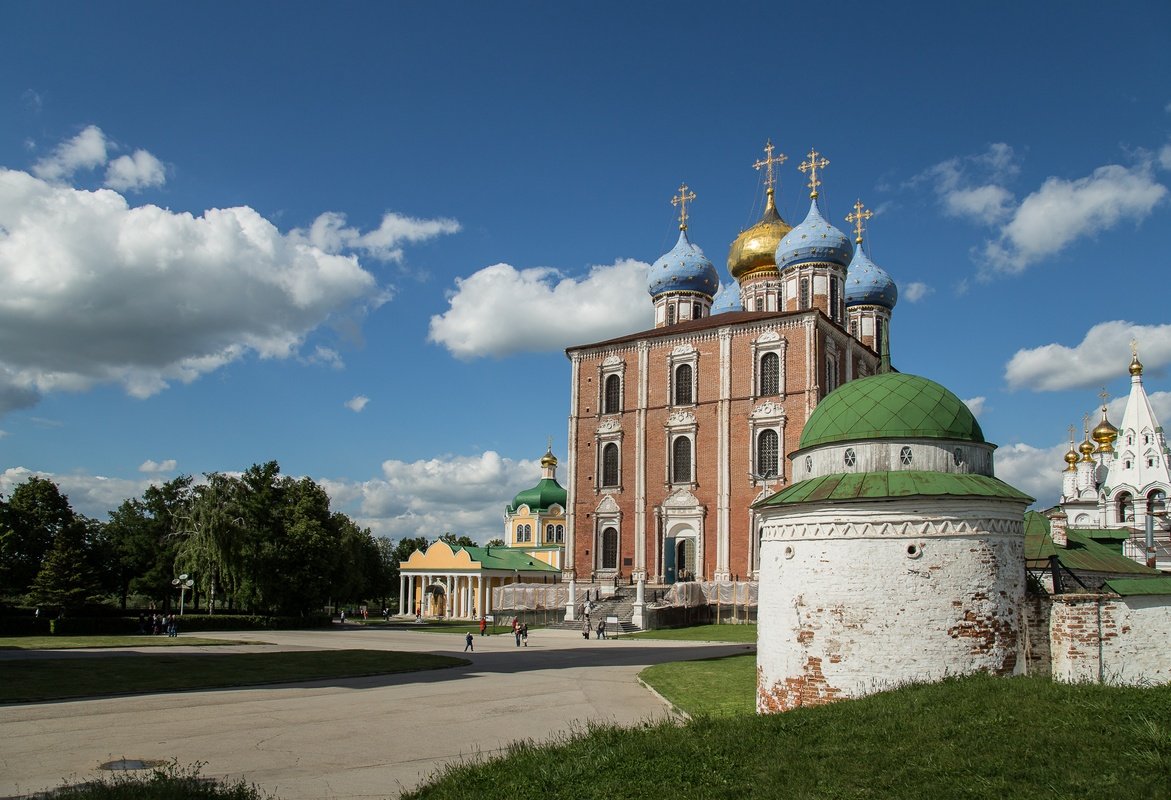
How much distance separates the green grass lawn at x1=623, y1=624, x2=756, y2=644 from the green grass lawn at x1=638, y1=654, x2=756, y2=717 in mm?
8406

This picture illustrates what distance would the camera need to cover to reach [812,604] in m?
14.2

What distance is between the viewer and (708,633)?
125ft

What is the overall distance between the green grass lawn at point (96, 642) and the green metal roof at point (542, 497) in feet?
134

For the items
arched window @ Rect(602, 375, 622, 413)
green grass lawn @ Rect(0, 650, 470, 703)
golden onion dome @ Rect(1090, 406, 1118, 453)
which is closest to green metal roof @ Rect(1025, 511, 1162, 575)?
green grass lawn @ Rect(0, 650, 470, 703)

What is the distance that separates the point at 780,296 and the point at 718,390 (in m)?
9.89

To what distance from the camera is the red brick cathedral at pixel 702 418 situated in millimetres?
45219

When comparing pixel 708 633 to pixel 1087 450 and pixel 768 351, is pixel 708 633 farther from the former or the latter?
pixel 1087 450

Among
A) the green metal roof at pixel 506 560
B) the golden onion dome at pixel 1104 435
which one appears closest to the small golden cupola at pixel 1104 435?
the golden onion dome at pixel 1104 435

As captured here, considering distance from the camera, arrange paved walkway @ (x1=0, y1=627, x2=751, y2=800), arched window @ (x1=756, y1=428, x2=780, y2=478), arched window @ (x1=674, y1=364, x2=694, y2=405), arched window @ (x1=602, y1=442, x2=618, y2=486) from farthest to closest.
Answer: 1. arched window @ (x1=602, y1=442, x2=618, y2=486)
2. arched window @ (x1=674, y1=364, x2=694, y2=405)
3. arched window @ (x1=756, y1=428, x2=780, y2=478)
4. paved walkway @ (x1=0, y1=627, x2=751, y2=800)

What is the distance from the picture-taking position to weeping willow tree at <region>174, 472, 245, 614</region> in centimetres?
4519

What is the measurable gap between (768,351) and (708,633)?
15.2 metres

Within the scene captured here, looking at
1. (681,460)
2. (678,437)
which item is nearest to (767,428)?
(678,437)

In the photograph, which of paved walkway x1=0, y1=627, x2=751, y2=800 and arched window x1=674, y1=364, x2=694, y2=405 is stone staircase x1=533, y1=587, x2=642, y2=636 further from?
paved walkway x1=0, y1=627, x2=751, y2=800

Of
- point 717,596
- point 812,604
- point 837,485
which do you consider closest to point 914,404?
point 837,485
